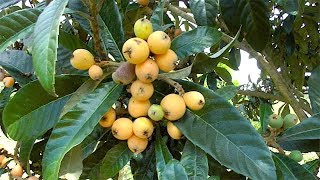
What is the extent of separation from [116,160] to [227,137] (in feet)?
0.65

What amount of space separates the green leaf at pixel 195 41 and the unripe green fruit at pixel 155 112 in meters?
0.12

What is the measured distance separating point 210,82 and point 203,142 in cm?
72

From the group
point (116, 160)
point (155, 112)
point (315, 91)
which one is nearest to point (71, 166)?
point (116, 160)

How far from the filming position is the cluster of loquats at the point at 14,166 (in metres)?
0.92

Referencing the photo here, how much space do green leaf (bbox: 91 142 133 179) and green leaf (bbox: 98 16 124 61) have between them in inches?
5.9

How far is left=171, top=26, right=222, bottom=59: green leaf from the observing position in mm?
759

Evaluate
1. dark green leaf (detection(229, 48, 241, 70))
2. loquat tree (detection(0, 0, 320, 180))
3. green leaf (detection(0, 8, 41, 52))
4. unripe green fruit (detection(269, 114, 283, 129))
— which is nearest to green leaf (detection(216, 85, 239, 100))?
loquat tree (detection(0, 0, 320, 180))

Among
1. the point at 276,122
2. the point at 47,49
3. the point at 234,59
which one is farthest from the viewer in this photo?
the point at 234,59

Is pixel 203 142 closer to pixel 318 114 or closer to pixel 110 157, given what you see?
pixel 110 157

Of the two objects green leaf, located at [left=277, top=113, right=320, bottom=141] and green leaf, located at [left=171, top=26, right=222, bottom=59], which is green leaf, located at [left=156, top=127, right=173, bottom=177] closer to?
green leaf, located at [left=171, top=26, right=222, bottom=59]

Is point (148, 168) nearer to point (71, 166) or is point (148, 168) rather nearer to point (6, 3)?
point (71, 166)

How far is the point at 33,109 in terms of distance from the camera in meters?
0.74

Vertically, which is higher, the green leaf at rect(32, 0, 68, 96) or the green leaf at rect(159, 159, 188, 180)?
the green leaf at rect(32, 0, 68, 96)

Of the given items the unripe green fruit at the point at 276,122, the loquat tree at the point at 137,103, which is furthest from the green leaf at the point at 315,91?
the unripe green fruit at the point at 276,122
